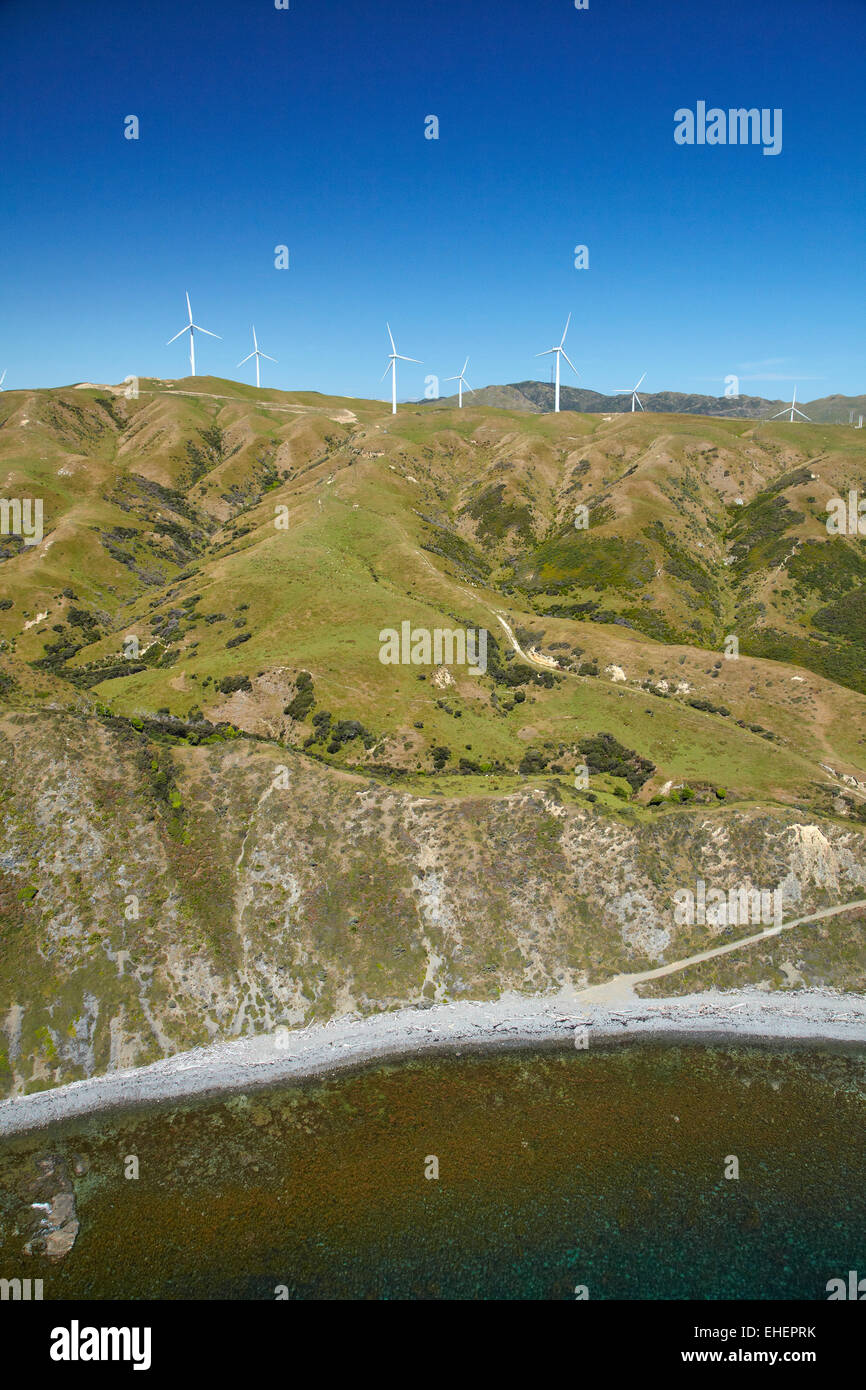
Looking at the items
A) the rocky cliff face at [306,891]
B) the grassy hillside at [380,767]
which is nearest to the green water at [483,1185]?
the rocky cliff face at [306,891]

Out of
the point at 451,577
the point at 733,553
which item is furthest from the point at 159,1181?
the point at 733,553

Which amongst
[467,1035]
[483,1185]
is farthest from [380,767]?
[483,1185]

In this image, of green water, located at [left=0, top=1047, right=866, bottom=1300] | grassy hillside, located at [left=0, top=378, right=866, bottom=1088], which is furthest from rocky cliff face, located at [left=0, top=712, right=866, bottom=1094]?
green water, located at [left=0, top=1047, right=866, bottom=1300]

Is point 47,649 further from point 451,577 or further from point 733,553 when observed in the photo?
point 733,553

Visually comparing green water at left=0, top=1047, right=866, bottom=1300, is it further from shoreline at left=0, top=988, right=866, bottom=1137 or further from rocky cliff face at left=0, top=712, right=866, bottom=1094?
rocky cliff face at left=0, top=712, right=866, bottom=1094

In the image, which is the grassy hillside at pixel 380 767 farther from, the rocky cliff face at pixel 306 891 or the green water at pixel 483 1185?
the green water at pixel 483 1185
